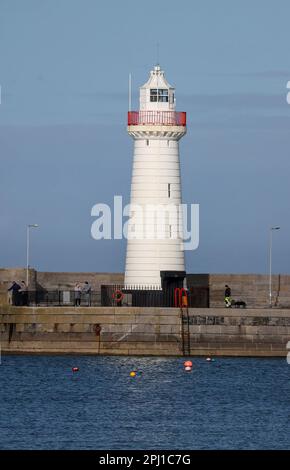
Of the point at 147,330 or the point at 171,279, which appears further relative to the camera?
the point at 171,279

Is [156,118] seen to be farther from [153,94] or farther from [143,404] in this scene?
[143,404]

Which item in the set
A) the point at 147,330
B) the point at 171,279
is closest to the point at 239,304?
the point at 171,279

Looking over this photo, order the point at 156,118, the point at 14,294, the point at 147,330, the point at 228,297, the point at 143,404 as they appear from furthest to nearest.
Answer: the point at 228,297 → the point at 14,294 → the point at 156,118 → the point at 147,330 → the point at 143,404

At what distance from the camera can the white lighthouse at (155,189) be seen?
6612 cm

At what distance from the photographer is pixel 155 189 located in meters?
66.0

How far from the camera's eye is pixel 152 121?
66375 millimetres

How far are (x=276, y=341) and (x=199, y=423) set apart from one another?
1523 cm

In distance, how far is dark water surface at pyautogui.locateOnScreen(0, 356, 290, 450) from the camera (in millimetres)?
47094

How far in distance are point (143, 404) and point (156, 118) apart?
15.5 m

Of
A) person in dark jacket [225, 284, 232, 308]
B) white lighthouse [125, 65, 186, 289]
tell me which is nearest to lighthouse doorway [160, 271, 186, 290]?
white lighthouse [125, 65, 186, 289]
